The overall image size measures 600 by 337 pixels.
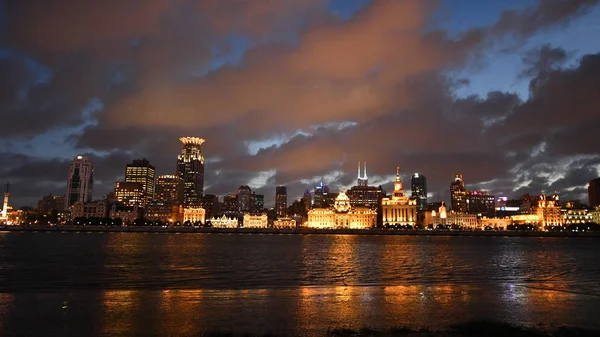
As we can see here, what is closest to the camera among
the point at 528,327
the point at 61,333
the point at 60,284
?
the point at 61,333

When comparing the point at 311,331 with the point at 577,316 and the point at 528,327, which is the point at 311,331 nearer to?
the point at 528,327

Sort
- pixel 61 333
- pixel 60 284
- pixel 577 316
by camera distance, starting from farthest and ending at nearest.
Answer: pixel 60 284 < pixel 577 316 < pixel 61 333

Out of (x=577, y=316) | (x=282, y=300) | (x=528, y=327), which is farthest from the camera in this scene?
(x=282, y=300)

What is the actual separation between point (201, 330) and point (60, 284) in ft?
65.0

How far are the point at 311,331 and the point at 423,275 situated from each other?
84.4ft

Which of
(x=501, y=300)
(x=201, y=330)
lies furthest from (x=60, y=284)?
(x=501, y=300)

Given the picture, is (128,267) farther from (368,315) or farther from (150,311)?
(368,315)

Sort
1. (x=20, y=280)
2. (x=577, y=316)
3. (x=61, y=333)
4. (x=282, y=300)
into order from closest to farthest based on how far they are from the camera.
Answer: (x=61, y=333) → (x=577, y=316) → (x=282, y=300) → (x=20, y=280)

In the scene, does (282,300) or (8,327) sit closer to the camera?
(8,327)

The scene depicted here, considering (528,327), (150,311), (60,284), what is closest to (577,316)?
(528,327)

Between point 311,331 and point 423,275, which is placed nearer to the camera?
point 311,331

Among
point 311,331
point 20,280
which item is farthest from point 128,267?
point 311,331

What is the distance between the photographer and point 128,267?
45.2 meters

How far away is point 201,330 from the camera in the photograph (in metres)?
16.6
